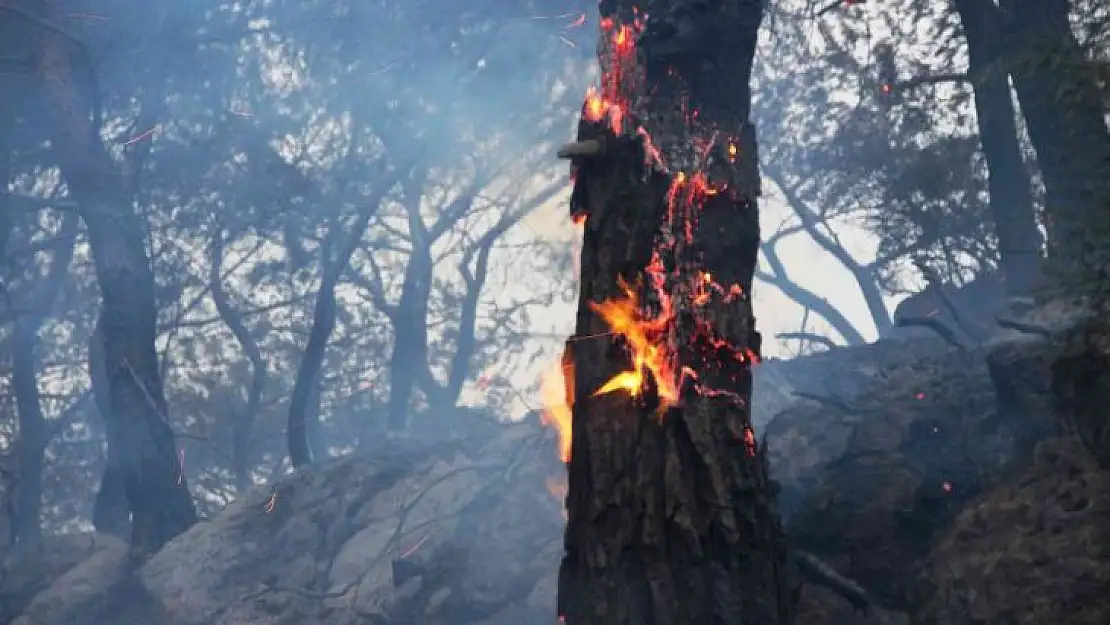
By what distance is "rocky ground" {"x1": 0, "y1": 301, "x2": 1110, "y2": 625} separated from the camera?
6344 millimetres

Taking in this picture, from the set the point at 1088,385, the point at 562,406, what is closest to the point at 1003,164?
the point at 1088,385

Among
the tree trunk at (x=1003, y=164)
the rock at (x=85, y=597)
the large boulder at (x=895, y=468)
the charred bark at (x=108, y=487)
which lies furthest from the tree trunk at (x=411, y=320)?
the tree trunk at (x=1003, y=164)

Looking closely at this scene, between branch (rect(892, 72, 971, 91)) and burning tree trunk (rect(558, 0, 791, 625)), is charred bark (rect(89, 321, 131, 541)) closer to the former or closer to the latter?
branch (rect(892, 72, 971, 91))

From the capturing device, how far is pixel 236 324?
21875 millimetres

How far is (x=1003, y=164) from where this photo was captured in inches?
430

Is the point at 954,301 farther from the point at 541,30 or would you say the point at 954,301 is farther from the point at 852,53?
the point at 541,30

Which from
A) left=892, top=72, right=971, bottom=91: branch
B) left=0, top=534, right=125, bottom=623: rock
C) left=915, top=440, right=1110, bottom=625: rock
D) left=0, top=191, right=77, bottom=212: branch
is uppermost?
left=0, top=191, right=77, bottom=212: branch

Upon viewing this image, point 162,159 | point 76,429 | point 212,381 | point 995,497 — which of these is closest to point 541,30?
point 162,159

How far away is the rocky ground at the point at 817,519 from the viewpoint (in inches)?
250

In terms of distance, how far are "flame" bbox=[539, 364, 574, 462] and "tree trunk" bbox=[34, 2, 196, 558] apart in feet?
17.7

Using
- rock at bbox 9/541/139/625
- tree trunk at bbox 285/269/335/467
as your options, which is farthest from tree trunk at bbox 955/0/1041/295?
rock at bbox 9/541/139/625

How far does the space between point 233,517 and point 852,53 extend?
12083mm

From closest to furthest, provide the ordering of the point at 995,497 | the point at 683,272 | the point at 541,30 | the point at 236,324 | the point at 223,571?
1. the point at 683,272
2. the point at 995,497
3. the point at 223,571
4. the point at 541,30
5. the point at 236,324

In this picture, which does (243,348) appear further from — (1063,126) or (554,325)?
(1063,126)
